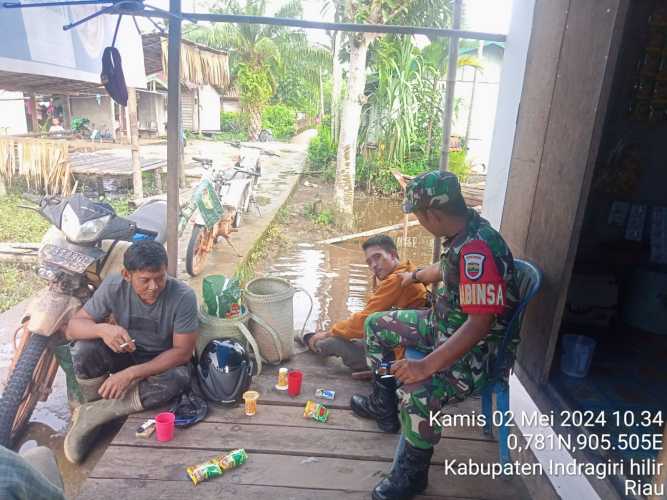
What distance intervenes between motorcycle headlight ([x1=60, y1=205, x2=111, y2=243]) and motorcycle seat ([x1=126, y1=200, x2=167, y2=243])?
570 millimetres

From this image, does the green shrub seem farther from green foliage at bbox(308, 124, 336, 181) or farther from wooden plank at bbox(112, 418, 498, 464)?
wooden plank at bbox(112, 418, 498, 464)

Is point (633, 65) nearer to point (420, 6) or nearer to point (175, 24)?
point (175, 24)

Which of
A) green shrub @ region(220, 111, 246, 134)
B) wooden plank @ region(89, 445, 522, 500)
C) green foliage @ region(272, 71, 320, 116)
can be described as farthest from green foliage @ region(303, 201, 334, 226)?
green foliage @ region(272, 71, 320, 116)

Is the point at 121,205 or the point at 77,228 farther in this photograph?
the point at 121,205

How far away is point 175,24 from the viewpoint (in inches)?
106

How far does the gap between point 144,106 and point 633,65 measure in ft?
58.1

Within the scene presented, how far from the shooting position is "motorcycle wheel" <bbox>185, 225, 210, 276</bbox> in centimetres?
513

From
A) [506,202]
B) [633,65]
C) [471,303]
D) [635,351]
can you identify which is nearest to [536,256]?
[506,202]

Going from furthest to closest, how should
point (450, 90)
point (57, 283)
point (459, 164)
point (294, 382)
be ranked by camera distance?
point (459, 164) < point (450, 90) < point (57, 283) < point (294, 382)

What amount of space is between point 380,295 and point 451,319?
0.76m

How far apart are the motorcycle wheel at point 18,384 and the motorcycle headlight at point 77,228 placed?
2.03 ft

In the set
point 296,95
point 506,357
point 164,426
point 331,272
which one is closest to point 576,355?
point 506,357

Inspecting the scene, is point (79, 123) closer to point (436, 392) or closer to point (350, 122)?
point (350, 122)

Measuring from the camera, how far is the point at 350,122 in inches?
348
